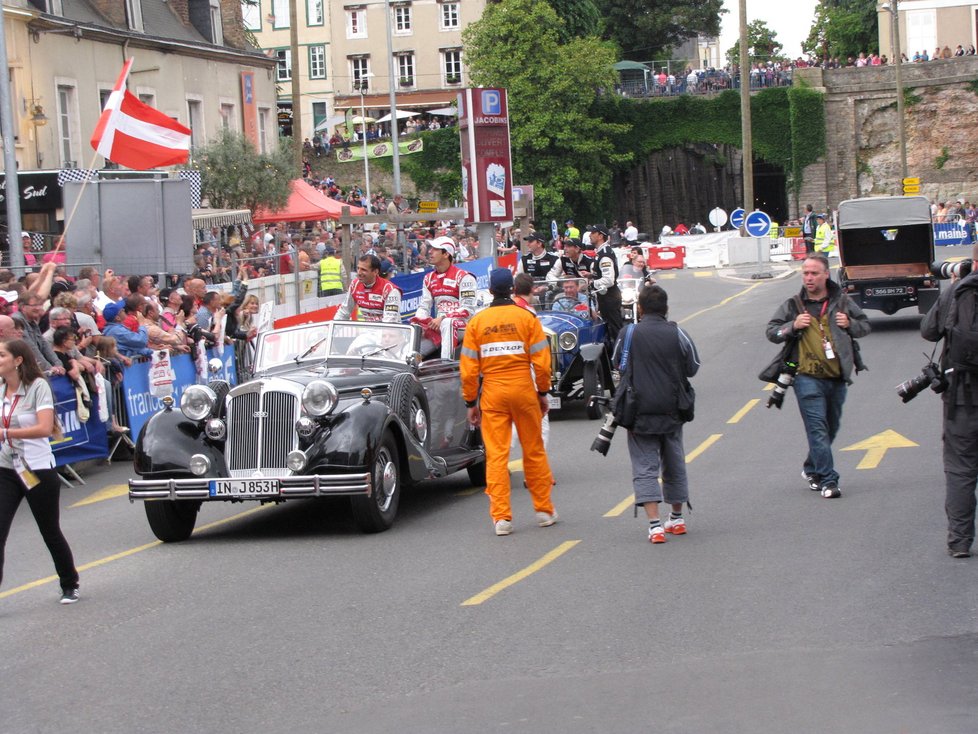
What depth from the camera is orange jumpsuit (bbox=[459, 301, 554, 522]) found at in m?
10.4

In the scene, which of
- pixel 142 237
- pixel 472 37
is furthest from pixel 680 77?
pixel 142 237

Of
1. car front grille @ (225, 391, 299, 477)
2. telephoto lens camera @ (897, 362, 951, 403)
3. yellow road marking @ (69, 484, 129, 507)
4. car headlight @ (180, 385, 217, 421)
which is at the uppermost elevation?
telephoto lens camera @ (897, 362, 951, 403)

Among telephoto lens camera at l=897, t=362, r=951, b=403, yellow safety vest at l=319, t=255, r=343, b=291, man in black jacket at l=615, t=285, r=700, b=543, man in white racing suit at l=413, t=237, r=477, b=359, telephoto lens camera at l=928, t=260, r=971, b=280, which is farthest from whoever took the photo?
yellow safety vest at l=319, t=255, r=343, b=291

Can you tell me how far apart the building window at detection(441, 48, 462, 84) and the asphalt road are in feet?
230

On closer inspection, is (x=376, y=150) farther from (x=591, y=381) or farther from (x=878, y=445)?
(x=878, y=445)

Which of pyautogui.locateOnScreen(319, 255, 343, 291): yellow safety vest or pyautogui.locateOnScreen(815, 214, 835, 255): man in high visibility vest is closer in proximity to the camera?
pyautogui.locateOnScreen(319, 255, 343, 291): yellow safety vest

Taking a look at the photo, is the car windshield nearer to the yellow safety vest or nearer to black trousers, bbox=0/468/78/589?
black trousers, bbox=0/468/78/589

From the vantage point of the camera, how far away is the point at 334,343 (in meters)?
12.3

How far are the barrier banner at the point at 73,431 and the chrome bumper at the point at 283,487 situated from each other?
4.20m

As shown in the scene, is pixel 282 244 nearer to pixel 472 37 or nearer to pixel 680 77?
pixel 472 37

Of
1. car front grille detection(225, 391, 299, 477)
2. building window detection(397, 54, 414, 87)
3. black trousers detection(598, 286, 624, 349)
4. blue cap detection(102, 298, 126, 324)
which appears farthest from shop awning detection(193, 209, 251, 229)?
building window detection(397, 54, 414, 87)

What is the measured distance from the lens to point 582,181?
2594 inches

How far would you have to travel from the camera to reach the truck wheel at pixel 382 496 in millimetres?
10523

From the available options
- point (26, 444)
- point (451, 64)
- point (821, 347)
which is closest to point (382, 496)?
point (26, 444)
